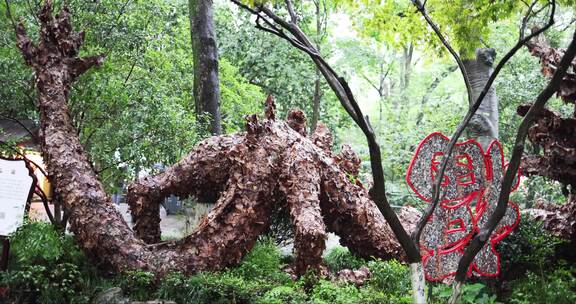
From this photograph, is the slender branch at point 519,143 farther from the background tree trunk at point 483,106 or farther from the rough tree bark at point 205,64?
the rough tree bark at point 205,64

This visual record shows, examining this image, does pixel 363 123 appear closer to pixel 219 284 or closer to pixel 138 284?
pixel 219 284

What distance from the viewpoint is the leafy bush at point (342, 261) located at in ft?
25.1

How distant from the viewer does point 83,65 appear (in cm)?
678

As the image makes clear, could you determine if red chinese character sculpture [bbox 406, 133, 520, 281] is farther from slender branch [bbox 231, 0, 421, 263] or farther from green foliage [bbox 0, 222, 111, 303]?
green foliage [bbox 0, 222, 111, 303]

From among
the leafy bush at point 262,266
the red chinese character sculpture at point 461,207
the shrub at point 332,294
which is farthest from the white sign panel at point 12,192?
the red chinese character sculpture at point 461,207

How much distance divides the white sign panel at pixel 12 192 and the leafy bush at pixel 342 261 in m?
4.11

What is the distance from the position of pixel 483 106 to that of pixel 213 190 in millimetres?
4817

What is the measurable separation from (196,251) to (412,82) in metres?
17.2

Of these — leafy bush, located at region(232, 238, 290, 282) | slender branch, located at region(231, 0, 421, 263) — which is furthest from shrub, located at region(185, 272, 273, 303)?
slender branch, located at region(231, 0, 421, 263)

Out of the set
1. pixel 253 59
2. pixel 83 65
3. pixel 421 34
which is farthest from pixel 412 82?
pixel 83 65

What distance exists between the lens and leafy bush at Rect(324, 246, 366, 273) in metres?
7.64

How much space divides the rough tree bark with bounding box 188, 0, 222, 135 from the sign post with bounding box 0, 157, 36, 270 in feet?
9.50

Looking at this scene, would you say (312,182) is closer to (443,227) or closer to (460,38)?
(443,227)

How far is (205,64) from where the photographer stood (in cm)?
830
